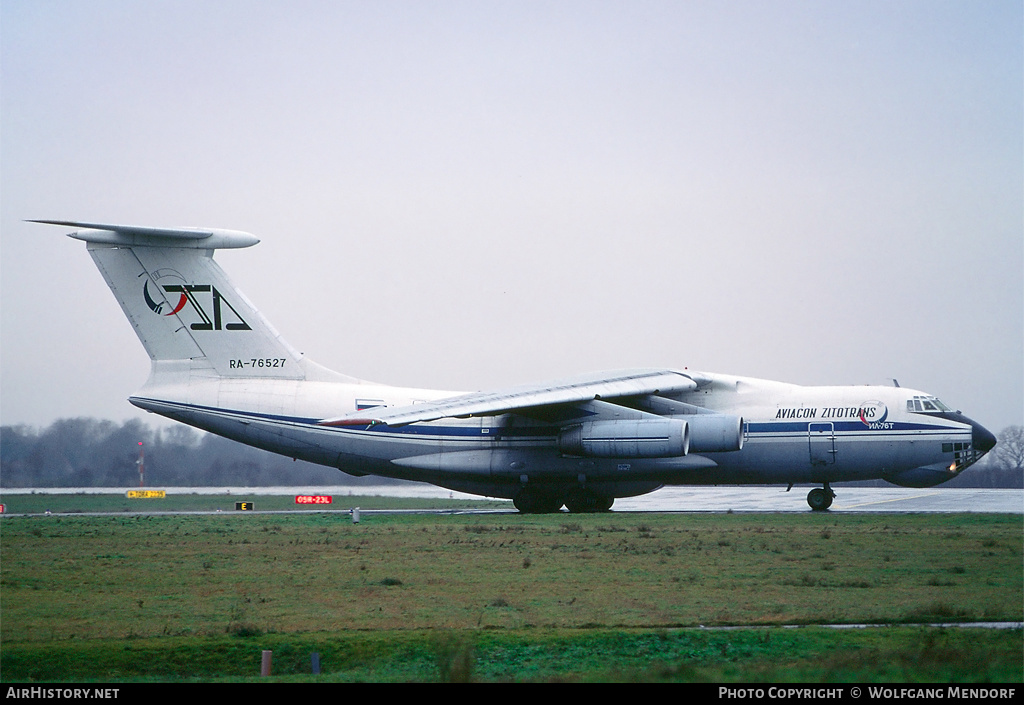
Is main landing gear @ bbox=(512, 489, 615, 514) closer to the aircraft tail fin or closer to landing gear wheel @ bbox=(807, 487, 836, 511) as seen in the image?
landing gear wheel @ bbox=(807, 487, 836, 511)

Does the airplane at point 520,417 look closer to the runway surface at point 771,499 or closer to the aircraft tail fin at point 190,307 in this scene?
the aircraft tail fin at point 190,307

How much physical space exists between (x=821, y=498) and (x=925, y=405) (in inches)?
116

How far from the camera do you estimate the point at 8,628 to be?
10.1 metres

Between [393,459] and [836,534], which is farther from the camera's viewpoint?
[393,459]

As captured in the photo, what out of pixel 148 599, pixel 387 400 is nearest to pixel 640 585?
pixel 148 599

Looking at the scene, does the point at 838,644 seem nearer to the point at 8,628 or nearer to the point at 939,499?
the point at 8,628

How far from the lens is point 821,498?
23547mm

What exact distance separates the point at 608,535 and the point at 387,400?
7691 mm

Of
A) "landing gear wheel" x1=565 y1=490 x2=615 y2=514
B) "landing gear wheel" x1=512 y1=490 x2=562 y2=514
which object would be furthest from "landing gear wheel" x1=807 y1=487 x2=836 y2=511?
"landing gear wheel" x1=512 y1=490 x2=562 y2=514

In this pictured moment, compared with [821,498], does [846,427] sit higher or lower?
higher

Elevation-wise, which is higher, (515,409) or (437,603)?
(515,409)

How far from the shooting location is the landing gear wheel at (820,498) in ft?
77.1

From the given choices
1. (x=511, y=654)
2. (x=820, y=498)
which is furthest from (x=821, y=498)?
(x=511, y=654)

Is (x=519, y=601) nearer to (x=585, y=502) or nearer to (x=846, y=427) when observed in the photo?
(x=846, y=427)
